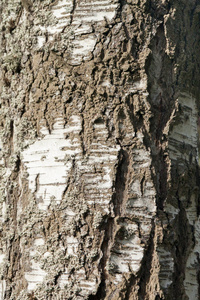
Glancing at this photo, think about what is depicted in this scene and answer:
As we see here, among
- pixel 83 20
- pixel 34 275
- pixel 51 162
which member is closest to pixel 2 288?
pixel 34 275

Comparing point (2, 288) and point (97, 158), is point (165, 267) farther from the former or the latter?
point (2, 288)

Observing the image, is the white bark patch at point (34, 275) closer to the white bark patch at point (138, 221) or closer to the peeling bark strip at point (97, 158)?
the peeling bark strip at point (97, 158)

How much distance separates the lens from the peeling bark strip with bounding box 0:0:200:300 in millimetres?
1268

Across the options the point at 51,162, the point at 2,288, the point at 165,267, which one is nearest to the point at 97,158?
the point at 51,162

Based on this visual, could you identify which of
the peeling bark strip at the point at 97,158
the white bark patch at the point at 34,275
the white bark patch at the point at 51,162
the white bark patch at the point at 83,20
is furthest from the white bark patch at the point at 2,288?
the white bark patch at the point at 83,20

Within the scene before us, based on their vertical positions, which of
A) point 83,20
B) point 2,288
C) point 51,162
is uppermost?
point 83,20

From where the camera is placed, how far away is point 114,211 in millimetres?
1273

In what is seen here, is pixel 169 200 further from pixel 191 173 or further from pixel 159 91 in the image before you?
pixel 159 91

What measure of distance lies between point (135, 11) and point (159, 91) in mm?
296

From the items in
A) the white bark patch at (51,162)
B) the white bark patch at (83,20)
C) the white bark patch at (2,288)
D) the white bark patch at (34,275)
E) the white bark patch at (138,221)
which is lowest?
the white bark patch at (2,288)

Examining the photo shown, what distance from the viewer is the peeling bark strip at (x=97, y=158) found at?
1268mm

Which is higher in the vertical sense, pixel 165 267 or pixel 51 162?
pixel 51 162

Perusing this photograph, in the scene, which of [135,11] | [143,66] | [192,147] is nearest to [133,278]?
[192,147]

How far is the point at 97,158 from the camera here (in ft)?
4.25
